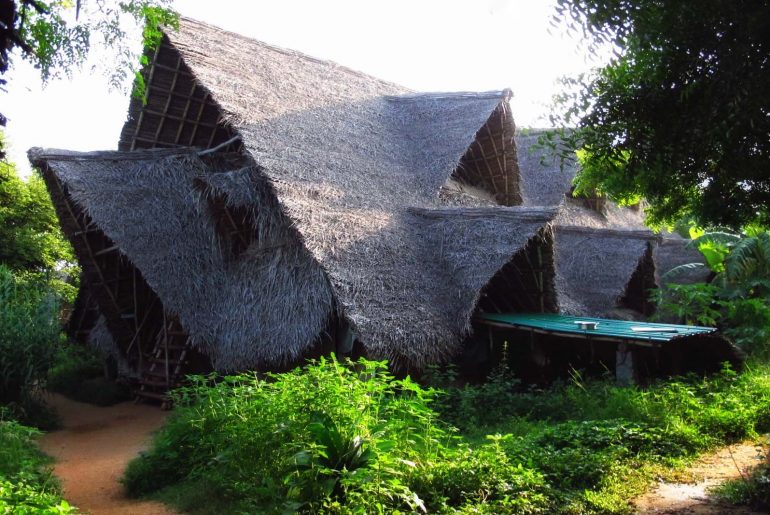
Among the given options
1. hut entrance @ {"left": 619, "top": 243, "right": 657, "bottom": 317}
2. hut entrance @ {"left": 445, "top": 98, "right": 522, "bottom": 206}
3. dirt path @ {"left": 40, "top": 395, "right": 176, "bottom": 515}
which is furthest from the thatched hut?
hut entrance @ {"left": 619, "top": 243, "right": 657, "bottom": 317}

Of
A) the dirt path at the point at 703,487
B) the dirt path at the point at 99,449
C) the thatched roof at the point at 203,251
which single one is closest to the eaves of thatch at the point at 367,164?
the thatched roof at the point at 203,251

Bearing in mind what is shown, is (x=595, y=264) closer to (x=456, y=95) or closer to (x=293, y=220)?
(x=456, y=95)

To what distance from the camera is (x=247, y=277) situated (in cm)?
1096

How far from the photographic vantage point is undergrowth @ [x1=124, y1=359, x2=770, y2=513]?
4.69 m

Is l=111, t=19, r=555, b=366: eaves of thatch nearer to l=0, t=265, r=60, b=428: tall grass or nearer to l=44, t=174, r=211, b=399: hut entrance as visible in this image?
l=44, t=174, r=211, b=399: hut entrance

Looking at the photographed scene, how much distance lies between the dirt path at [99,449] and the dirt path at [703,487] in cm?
383

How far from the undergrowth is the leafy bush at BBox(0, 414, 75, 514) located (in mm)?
966

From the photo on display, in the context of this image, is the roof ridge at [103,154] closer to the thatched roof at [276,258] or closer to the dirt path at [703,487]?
the thatched roof at [276,258]

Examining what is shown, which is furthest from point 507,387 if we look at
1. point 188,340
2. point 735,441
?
point 188,340

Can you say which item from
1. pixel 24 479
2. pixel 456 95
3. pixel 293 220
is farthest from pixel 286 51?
pixel 24 479

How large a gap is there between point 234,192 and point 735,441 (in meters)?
7.36

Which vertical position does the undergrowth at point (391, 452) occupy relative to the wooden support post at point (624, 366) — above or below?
below

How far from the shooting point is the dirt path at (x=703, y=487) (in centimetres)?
507

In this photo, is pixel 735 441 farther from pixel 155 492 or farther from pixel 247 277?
pixel 247 277
